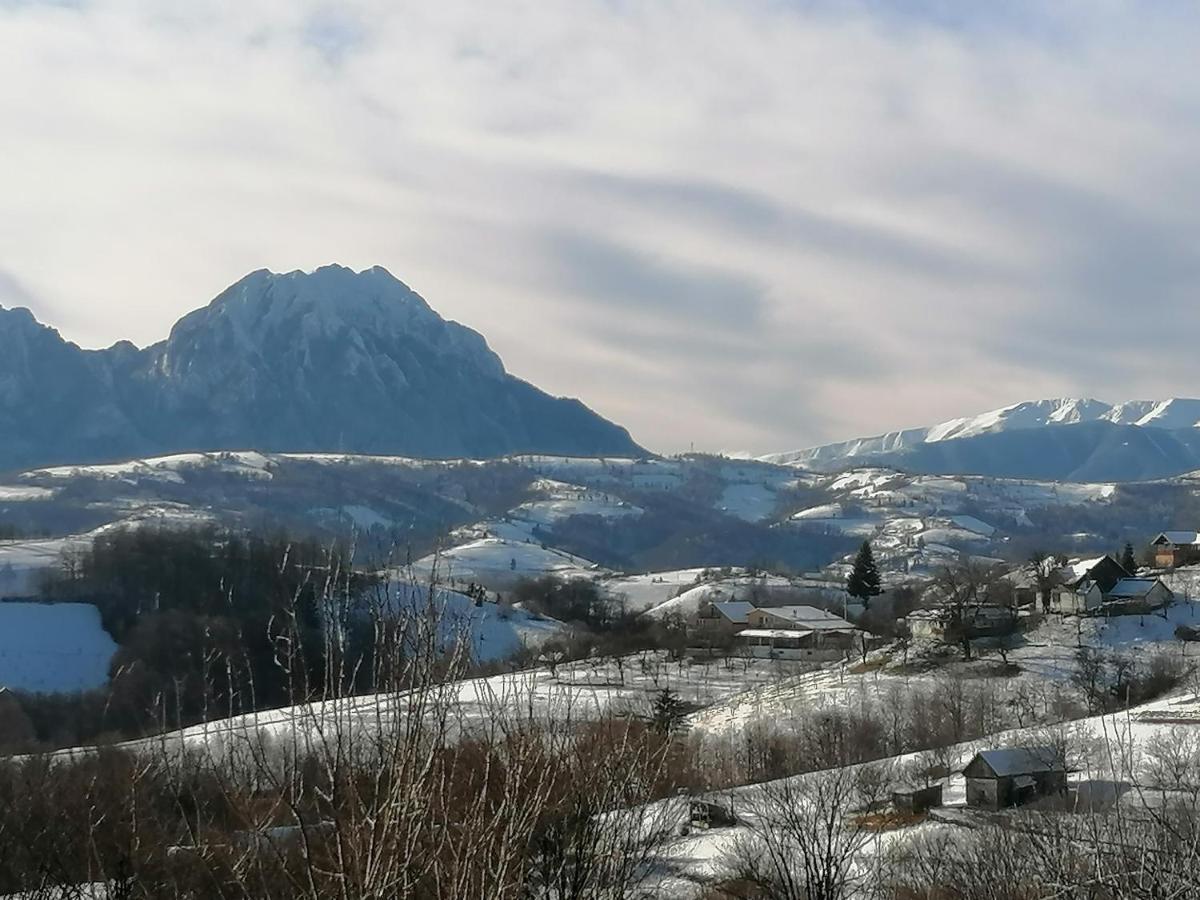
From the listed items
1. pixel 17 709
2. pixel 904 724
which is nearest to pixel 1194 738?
pixel 904 724

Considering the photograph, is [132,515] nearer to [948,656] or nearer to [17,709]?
[17,709]

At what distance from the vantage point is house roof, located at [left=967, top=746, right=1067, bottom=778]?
95.4 ft

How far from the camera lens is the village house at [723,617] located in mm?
81625

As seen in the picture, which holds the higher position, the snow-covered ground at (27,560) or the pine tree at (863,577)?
the snow-covered ground at (27,560)

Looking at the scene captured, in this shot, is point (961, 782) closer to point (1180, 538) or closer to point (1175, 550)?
point (1175, 550)

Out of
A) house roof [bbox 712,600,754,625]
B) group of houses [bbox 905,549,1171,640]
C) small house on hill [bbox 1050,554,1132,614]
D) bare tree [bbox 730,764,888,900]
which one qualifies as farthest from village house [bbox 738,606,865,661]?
bare tree [bbox 730,764,888,900]

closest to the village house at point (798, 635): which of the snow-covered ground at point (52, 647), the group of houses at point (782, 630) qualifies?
the group of houses at point (782, 630)

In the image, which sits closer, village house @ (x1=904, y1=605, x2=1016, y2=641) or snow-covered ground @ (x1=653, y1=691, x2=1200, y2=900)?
snow-covered ground @ (x1=653, y1=691, x2=1200, y2=900)

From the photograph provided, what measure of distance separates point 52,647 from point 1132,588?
6390cm

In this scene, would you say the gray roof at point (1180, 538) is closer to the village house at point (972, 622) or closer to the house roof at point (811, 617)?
the house roof at point (811, 617)

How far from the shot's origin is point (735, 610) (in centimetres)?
8744

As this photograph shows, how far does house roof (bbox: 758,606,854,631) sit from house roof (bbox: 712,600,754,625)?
1.06 m

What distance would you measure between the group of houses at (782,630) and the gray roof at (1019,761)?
39304 mm

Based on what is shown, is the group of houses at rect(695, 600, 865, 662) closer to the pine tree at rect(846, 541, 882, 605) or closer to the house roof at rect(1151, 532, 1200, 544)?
the pine tree at rect(846, 541, 882, 605)
